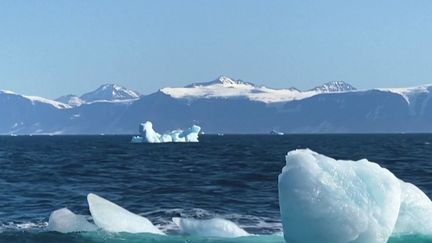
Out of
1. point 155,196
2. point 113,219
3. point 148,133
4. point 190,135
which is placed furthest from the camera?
point 190,135

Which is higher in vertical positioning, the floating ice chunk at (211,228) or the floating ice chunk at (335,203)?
the floating ice chunk at (335,203)

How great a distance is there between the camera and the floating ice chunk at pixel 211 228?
60.3 ft

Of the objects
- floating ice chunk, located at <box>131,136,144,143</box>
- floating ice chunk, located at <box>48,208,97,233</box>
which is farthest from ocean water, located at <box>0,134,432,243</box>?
floating ice chunk, located at <box>131,136,144,143</box>

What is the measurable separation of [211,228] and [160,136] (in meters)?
120

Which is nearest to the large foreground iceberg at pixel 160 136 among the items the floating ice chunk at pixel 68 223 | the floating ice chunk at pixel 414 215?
the floating ice chunk at pixel 68 223

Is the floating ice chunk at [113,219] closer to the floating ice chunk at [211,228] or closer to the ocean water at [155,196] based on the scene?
the ocean water at [155,196]

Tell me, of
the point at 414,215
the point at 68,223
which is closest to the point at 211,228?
the point at 68,223

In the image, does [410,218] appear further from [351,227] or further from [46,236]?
[46,236]

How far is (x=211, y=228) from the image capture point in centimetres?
1869

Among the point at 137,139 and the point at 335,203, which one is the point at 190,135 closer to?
the point at 137,139

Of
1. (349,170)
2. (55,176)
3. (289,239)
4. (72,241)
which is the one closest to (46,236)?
(72,241)

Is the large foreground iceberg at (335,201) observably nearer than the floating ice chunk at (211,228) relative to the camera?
Yes

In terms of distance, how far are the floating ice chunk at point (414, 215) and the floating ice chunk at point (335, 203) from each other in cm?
183

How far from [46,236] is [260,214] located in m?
→ 8.08
